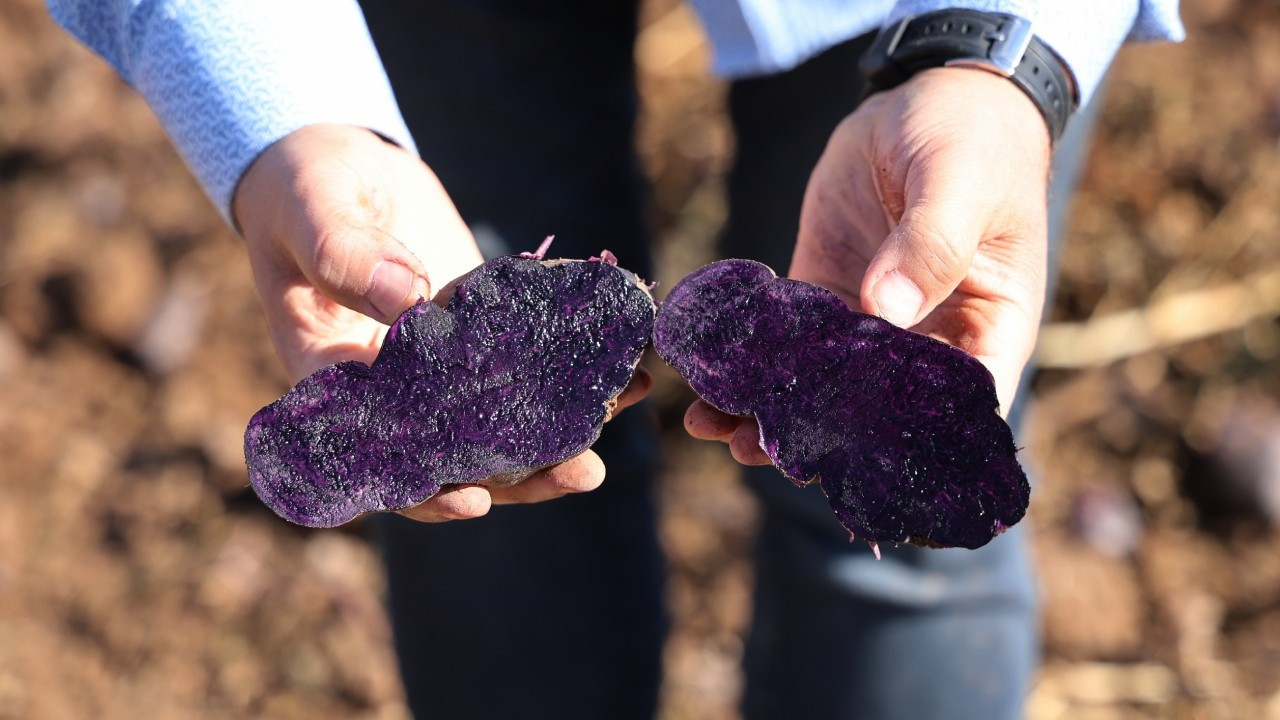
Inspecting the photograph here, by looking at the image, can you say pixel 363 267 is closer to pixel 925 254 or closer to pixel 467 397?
pixel 467 397

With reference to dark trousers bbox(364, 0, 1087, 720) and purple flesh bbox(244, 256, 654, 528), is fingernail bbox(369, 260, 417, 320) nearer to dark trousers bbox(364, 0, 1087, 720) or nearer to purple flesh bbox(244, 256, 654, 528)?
purple flesh bbox(244, 256, 654, 528)

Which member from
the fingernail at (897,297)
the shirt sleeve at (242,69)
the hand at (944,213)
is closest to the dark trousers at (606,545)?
the hand at (944,213)

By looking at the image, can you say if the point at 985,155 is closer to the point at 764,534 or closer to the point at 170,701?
the point at 764,534

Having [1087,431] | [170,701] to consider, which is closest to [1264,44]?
[1087,431]

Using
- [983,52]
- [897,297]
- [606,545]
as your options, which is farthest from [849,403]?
[606,545]

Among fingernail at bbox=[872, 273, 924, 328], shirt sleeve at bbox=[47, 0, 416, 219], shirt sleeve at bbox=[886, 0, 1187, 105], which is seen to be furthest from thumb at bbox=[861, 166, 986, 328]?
shirt sleeve at bbox=[47, 0, 416, 219]

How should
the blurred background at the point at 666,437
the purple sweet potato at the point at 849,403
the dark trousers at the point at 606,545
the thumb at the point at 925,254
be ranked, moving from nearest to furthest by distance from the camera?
the thumb at the point at 925,254, the purple sweet potato at the point at 849,403, the dark trousers at the point at 606,545, the blurred background at the point at 666,437

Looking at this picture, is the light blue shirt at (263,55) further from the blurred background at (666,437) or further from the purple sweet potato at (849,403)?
the blurred background at (666,437)
